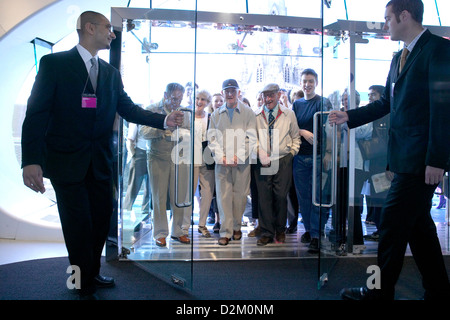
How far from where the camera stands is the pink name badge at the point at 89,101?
2.37 metres

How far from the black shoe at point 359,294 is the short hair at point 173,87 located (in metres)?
1.74

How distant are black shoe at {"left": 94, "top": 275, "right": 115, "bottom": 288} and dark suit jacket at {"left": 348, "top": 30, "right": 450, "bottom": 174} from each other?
6.54 ft

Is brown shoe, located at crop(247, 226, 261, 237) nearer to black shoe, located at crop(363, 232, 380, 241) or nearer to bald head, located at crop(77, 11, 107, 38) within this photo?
black shoe, located at crop(363, 232, 380, 241)

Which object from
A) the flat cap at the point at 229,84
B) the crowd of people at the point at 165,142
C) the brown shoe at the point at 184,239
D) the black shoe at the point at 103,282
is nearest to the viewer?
the crowd of people at the point at 165,142

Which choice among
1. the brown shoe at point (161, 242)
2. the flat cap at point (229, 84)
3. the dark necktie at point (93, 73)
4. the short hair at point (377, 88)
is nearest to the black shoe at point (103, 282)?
the brown shoe at point (161, 242)

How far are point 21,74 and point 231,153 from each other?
2632 mm

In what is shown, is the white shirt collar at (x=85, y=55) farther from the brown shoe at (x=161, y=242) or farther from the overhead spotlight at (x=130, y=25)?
the brown shoe at (x=161, y=242)

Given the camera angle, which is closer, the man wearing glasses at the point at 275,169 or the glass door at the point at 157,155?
the glass door at the point at 157,155

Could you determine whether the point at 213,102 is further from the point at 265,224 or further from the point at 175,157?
the point at 175,157

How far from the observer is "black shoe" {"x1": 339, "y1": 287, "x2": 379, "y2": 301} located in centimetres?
220

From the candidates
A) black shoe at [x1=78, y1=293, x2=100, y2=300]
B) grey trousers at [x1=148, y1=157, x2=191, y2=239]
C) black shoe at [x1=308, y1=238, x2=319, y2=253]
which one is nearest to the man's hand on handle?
black shoe at [x1=78, y1=293, x2=100, y2=300]

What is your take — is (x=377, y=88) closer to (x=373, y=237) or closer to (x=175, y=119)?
(x=373, y=237)

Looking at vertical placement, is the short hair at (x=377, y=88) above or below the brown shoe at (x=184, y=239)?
above

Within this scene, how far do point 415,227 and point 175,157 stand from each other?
1624 millimetres
